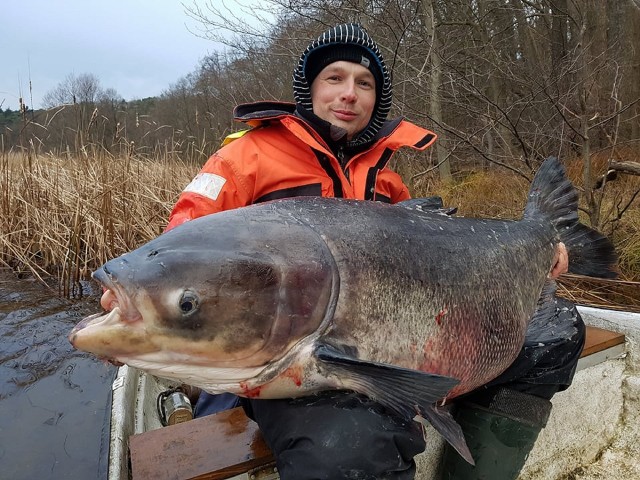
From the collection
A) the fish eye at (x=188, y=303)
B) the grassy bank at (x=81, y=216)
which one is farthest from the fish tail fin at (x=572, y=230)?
the grassy bank at (x=81, y=216)

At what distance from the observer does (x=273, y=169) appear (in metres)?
2.52

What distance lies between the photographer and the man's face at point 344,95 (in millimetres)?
2805

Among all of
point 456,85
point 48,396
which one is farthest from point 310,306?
point 456,85

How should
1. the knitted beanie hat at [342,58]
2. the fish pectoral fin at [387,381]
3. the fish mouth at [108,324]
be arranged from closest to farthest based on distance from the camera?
the fish mouth at [108,324], the fish pectoral fin at [387,381], the knitted beanie hat at [342,58]

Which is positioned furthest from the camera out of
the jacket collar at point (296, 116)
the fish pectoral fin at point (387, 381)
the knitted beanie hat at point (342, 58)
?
the knitted beanie hat at point (342, 58)

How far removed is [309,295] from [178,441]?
0.91 meters

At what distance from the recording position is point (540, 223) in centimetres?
265

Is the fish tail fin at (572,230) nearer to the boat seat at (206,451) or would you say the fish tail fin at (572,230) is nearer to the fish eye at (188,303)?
the boat seat at (206,451)

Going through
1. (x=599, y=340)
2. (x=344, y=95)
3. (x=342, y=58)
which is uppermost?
(x=342, y=58)

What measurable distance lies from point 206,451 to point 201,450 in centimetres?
2

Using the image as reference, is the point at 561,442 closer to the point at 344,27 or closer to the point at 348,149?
the point at 348,149

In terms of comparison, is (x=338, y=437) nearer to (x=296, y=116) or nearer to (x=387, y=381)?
(x=387, y=381)

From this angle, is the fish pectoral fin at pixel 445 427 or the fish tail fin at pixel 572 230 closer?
the fish pectoral fin at pixel 445 427

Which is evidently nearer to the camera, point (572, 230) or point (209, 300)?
point (209, 300)
